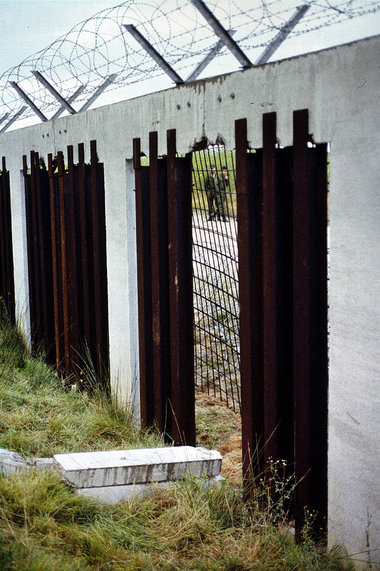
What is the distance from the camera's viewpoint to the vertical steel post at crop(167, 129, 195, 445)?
13.3ft

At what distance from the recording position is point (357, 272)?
9.06ft

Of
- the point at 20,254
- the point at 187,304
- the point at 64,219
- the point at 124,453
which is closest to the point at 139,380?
the point at 187,304

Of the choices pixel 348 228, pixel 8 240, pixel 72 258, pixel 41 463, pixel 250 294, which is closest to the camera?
pixel 348 228

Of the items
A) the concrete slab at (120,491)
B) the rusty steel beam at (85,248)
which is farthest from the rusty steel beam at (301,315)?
the rusty steel beam at (85,248)

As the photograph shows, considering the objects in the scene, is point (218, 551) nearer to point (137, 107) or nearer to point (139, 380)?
point (139, 380)

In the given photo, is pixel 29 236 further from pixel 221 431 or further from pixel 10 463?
pixel 10 463

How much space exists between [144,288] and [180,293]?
0.43 m

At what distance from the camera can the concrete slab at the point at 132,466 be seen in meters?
3.17

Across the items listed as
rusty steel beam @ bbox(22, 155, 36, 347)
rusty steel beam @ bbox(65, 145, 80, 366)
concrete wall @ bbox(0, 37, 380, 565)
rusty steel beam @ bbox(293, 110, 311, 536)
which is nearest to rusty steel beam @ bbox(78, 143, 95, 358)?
rusty steel beam @ bbox(65, 145, 80, 366)

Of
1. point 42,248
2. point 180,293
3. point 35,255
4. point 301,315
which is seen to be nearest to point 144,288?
point 180,293

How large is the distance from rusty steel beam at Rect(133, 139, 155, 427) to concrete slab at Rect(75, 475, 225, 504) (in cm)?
127

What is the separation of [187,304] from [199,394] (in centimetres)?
217

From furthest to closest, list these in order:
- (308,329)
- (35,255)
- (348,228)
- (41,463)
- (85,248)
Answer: (35,255)
(85,248)
(41,463)
(308,329)
(348,228)

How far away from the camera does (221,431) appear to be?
202 inches
